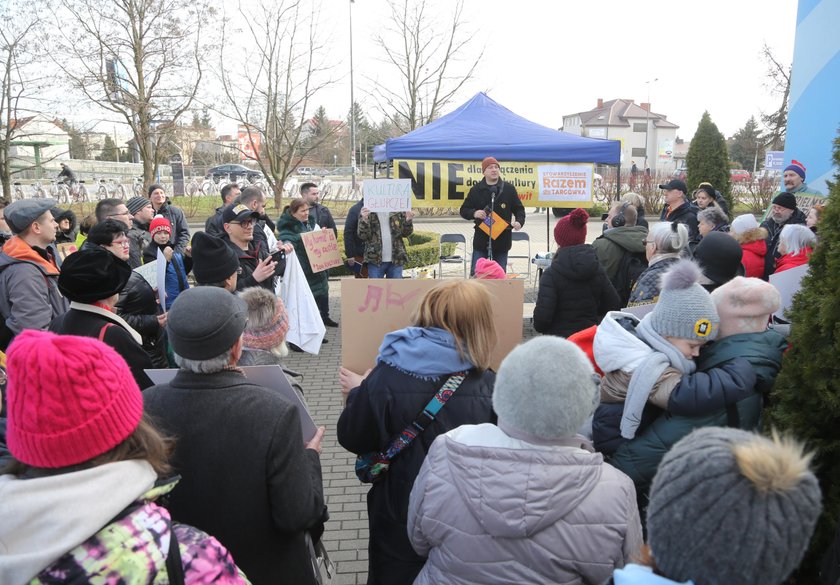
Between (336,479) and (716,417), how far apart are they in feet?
10.1

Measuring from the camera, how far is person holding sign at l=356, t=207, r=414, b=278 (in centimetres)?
757

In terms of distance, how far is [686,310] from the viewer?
2.25m

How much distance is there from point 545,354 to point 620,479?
16.5 inches

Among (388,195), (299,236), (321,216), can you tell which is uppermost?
(388,195)

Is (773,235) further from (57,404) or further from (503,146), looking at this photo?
(57,404)

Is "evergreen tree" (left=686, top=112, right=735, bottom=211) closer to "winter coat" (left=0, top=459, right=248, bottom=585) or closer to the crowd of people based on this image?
the crowd of people

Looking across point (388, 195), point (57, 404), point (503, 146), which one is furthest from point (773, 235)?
point (57, 404)

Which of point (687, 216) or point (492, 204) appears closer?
point (687, 216)

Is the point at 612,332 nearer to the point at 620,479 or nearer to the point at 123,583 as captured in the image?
the point at 620,479

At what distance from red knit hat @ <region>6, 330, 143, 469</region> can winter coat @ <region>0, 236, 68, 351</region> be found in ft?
10.5

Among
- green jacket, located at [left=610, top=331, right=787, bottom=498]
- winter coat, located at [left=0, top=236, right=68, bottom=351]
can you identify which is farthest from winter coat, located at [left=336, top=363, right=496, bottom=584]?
winter coat, located at [left=0, top=236, right=68, bottom=351]

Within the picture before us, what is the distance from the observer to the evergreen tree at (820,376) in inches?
75.5

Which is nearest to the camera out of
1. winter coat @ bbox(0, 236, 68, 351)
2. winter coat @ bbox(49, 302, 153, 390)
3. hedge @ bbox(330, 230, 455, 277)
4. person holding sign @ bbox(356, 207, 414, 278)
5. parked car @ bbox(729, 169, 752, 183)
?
winter coat @ bbox(49, 302, 153, 390)

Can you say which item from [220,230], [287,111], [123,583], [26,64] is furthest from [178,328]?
[287,111]
